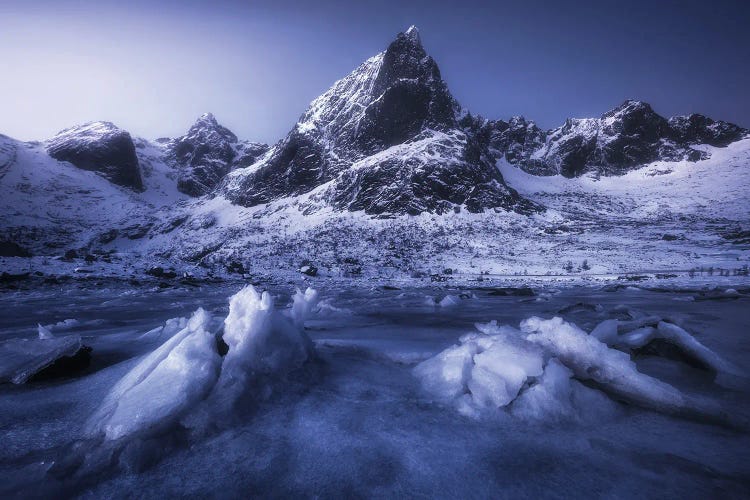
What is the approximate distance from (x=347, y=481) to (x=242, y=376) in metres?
1.37

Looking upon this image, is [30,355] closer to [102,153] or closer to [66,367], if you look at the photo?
[66,367]

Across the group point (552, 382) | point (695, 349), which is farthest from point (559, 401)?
point (695, 349)

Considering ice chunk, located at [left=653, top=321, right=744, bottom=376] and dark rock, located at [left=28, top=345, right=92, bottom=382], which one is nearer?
dark rock, located at [left=28, top=345, right=92, bottom=382]

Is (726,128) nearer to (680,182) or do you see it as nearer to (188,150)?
(680,182)

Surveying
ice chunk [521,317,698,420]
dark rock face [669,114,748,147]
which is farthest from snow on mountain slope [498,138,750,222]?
ice chunk [521,317,698,420]

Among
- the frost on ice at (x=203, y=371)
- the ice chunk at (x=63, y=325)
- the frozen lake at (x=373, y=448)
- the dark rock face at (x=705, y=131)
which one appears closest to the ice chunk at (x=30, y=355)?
the frozen lake at (x=373, y=448)

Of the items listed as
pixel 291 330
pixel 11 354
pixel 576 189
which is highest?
pixel 576 189

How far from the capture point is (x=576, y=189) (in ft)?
239

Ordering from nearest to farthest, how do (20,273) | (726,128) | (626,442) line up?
(626,442), (20,273), (726,128)

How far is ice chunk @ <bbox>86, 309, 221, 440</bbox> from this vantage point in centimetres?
229

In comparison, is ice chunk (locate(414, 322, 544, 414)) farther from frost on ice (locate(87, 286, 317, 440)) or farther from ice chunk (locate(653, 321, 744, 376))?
ice chunk (locate(653, 321, 744, 376))

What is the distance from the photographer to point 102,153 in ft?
247

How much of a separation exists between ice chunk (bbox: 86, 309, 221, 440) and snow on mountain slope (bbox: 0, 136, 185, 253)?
63.9m

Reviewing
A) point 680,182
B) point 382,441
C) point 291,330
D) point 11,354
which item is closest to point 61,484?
point 382,441
